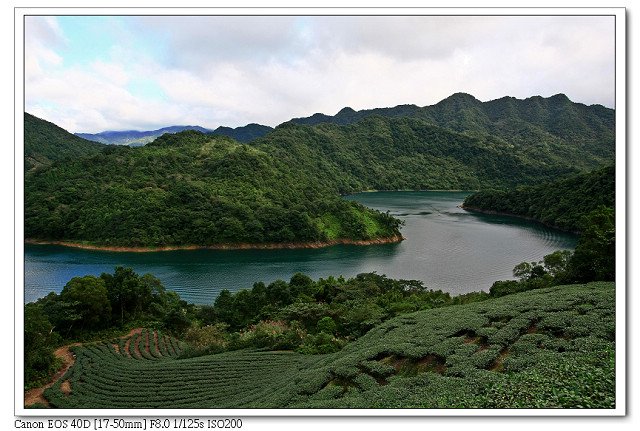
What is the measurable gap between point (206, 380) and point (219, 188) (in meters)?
38.8

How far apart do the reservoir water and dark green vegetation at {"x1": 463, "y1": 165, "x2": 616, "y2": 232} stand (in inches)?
113

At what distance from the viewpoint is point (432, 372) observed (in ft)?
18.5

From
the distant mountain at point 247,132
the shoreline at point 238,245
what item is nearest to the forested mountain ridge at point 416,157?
the shoreline at point 238,245

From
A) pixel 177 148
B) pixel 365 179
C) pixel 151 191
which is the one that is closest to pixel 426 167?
pixel 365 179

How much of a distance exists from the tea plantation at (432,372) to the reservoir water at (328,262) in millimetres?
12668

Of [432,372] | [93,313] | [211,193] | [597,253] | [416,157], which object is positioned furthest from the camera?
[416,157]

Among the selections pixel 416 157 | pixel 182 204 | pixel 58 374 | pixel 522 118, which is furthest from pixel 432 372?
pixel 522 118

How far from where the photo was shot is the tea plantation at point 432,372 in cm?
475

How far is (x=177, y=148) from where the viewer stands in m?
55.0

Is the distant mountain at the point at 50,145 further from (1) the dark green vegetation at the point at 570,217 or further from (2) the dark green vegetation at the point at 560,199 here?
(2) the dark green vegetation at the point at 560,199

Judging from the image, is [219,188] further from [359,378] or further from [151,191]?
[359,378]

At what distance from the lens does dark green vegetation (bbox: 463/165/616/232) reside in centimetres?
4134

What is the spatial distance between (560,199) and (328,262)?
35502 mm

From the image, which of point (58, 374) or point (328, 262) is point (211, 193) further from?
point (58, 374)
